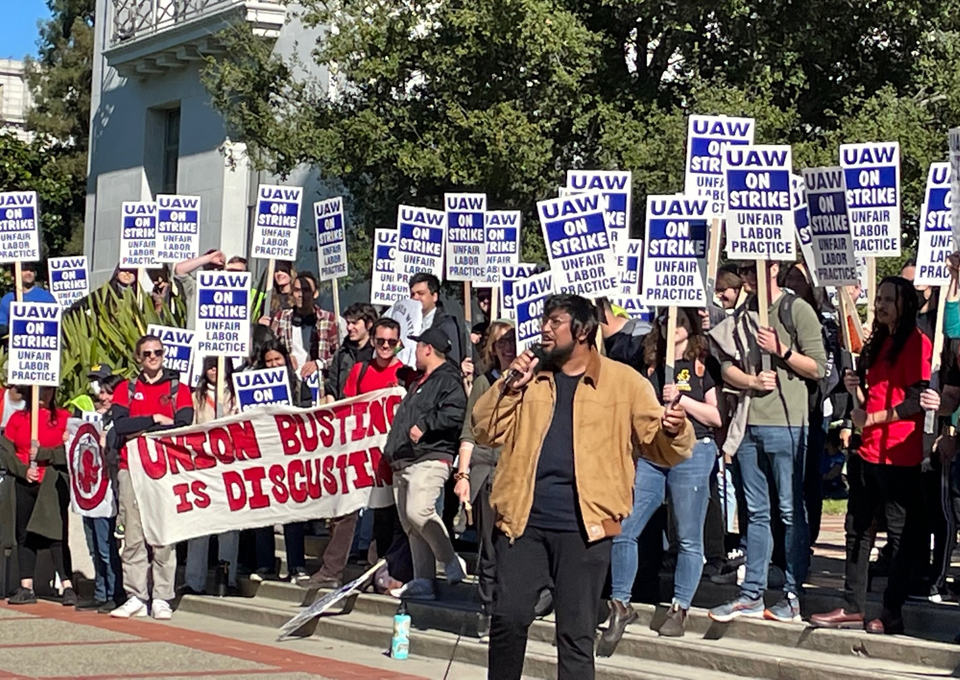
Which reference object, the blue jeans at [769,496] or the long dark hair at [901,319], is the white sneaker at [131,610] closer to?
the blue jeans at [769,496]

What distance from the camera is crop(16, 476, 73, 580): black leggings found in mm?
14039

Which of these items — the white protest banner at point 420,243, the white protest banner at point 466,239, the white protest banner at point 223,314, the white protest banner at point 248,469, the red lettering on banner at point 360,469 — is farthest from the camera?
the white protest banner at point 420,243

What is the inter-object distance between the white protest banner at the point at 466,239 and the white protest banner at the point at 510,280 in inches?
10.3

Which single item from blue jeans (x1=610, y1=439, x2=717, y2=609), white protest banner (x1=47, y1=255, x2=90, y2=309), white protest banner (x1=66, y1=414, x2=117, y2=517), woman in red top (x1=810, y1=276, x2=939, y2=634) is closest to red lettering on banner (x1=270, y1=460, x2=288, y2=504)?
white protest banner (x1=66, y1=414, x2=117, y2=517)

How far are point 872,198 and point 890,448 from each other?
2.40 meters

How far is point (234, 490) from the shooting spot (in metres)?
13.4

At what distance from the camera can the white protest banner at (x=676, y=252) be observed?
10.3 metres

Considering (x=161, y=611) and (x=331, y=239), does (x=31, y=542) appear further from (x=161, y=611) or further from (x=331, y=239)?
(x=331, y=239)

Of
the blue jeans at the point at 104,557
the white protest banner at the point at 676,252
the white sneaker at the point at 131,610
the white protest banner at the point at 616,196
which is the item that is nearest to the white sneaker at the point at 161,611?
the white sneaker at the point at 131,610

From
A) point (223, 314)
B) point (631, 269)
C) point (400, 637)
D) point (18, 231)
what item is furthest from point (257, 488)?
point (18, 231)

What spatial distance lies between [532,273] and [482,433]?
522cm

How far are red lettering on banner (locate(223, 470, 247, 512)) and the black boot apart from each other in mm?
3896

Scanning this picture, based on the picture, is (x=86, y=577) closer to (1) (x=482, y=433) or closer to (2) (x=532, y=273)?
(2) (x=532, y=273)

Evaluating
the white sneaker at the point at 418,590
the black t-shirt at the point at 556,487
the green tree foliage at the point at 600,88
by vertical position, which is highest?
the green tree foliage at the point at 600,88
